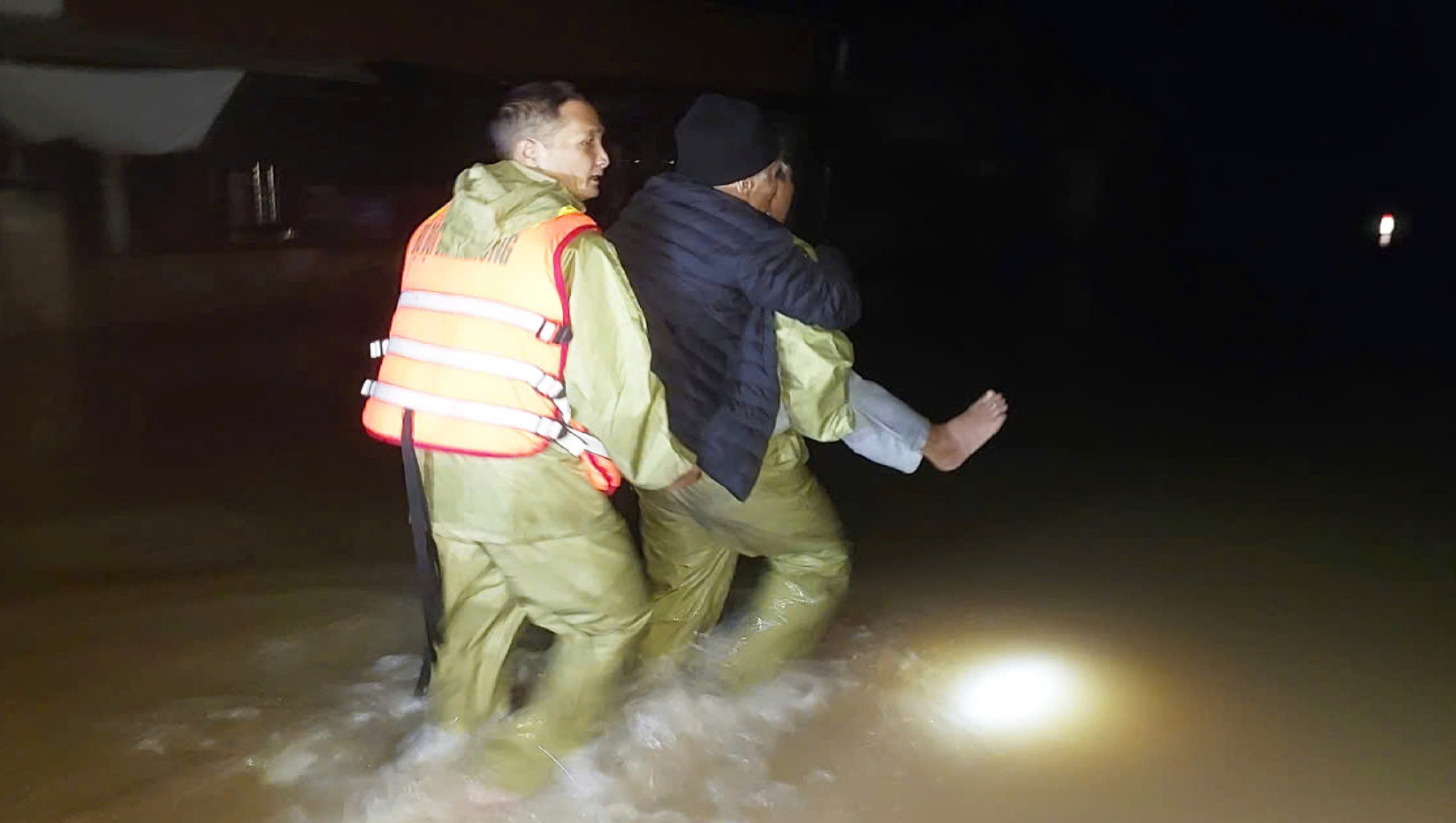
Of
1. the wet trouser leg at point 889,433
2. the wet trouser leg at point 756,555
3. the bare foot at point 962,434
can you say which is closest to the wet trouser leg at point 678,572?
the wet trouser leg at point 756,555

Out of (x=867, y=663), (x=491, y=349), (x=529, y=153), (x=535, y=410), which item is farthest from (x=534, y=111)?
(x=867, y=663)

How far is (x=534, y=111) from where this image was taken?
230cm

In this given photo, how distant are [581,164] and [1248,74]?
608 inches

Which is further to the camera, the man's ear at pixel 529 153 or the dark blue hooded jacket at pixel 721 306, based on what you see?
the dark blue hooded jacket at pixel 721 306

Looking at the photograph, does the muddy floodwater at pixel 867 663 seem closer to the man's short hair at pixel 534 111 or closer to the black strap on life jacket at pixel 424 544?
the black strap on life jacket at pixel 424 544

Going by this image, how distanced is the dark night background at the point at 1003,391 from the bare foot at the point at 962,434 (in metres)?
0.74

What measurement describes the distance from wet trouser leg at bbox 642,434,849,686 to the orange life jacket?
1.91ft

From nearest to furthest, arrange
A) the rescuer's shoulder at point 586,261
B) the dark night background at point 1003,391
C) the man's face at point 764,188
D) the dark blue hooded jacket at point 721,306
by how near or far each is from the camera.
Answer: the rescuer's shoulder at point 586,261 → the dark blue hooded jacket at point 721,306 → the man's face at point 764,188 → the dark night background at point 1003,391

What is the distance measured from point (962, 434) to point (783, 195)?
73 centimetres

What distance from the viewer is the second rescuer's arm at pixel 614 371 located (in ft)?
7.03

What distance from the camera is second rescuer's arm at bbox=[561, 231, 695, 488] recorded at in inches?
Result: 84.4

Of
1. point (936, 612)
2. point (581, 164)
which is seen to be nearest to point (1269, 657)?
point (936, 612)

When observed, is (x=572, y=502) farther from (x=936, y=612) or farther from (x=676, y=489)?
(x=936, y=612)

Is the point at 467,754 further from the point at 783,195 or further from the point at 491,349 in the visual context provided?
the point at 783,195
